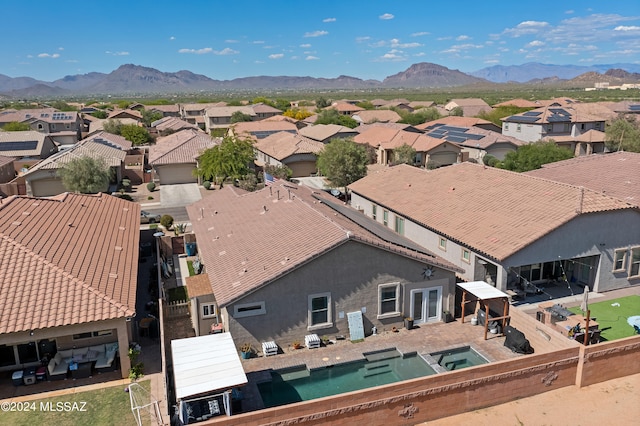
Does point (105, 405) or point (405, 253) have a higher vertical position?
point (405, 253)

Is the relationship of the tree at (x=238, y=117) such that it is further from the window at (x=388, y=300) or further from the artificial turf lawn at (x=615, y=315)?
the artificial turf lawn at (x=615, y=315)

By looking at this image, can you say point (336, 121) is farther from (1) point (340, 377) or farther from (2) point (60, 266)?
(1) point (340, 377)

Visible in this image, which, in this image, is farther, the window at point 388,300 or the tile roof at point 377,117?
the tile roof at point 377,117

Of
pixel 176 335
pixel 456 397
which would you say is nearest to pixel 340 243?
pixel 456 397

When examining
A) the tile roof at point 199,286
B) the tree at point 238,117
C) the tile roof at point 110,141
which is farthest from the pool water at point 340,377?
the tree at point 238,117

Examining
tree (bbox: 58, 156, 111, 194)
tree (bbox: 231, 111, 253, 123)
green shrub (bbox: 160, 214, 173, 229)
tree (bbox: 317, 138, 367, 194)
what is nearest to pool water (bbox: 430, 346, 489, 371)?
green shrub (bbox: 160, 214, 173, 229)

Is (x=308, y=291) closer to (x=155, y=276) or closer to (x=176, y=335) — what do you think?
(x=176, y=335)
